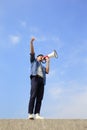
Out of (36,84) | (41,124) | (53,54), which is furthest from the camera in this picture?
(53,54)

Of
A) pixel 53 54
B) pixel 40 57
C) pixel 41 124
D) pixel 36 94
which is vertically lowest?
pixel 41 124

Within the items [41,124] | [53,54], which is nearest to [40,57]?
[53,54]

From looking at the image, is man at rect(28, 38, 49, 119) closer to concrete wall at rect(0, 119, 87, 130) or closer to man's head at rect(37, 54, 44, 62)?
man's head at rect(37, 54, 44, 62)

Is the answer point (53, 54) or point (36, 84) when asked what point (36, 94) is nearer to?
point (36, 84)

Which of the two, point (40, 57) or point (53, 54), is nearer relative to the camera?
point (40, 57)

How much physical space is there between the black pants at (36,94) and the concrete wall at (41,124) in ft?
3.18

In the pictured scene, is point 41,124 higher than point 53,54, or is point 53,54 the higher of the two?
point 53,54

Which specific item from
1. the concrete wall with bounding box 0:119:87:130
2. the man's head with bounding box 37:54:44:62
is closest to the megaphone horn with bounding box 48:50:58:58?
the man's head with bounding box 37:54:44:62

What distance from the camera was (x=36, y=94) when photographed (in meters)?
10.0

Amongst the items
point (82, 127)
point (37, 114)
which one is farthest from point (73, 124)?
point (37, 114)

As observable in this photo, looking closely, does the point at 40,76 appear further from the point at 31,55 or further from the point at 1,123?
the point at 1,123

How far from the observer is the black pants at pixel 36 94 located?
32.4 feet

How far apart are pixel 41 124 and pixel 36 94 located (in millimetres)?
1383

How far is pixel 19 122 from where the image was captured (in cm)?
879
